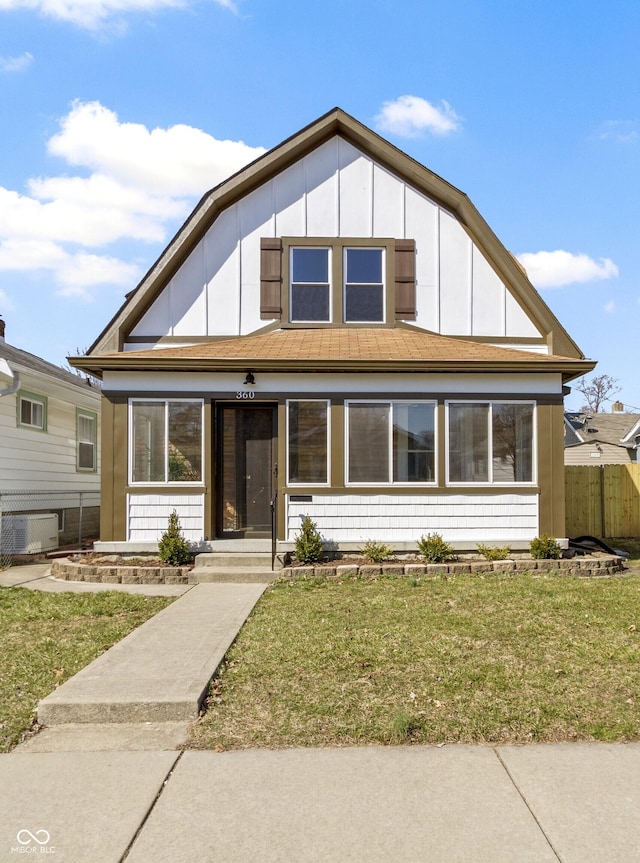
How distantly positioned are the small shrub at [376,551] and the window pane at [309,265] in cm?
493

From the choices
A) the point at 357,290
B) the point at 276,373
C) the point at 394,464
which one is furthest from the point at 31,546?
the point at 357,290

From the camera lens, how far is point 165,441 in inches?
402

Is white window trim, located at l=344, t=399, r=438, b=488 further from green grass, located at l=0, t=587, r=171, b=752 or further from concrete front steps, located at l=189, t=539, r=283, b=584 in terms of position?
green grass, located at l=0, t=587, r=171, b=752

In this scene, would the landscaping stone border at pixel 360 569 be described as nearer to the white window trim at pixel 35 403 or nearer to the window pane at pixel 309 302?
the white window trim at pixel 35 403

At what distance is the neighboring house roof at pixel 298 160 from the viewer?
10859mm

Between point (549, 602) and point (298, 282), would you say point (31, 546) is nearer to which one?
point (298, 282)

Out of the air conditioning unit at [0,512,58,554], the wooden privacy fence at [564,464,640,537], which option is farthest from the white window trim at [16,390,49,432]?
the wooden privacy fence at [564,464,640,537]

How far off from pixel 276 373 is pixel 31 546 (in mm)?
5927

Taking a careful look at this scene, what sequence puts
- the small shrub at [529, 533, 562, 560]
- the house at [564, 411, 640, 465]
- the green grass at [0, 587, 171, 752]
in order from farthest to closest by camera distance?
the house at [564, 411, 640, 465] → the small shrub at [529, 533, 562, 560] → the green grass at [0, 587, 171, 752]

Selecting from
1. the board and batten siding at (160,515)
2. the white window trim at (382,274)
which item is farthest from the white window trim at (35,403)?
the white window trim at (382,274)

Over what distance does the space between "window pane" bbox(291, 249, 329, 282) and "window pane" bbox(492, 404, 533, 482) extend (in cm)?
399

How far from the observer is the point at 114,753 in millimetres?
3652

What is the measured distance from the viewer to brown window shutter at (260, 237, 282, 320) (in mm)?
11203

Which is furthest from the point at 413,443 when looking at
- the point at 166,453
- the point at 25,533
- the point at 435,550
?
the point at 25,533
